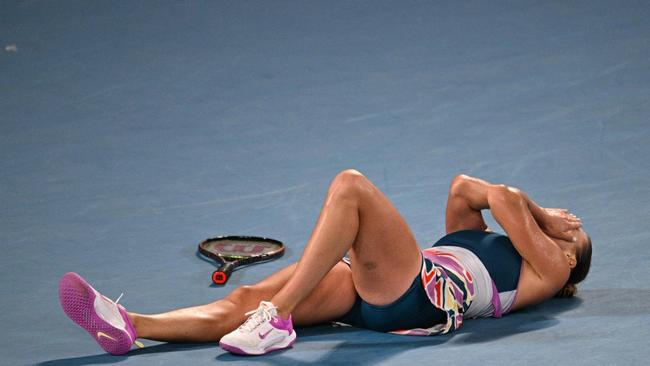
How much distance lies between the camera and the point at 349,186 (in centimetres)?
486

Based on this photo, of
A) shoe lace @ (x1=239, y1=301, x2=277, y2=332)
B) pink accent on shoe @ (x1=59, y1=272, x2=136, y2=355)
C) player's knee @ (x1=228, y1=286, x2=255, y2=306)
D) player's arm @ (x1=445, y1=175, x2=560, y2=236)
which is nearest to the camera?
pink accent on shoe @ (x1=59, y1=272, x2=136, y2=355)

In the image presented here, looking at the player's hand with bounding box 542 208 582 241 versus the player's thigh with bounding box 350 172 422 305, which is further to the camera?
the player's hand with bounding box 542 208 582 241

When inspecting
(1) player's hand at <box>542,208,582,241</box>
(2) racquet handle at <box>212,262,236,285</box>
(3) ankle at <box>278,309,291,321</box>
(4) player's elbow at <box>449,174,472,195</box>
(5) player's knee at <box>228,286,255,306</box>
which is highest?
(4) player's elbow at <box>449,174,472,195</box>

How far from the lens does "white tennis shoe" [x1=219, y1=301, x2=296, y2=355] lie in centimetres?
477

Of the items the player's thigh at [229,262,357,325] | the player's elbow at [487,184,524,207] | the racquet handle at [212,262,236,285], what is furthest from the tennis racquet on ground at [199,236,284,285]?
the player's elbow at [487,184,524,207]

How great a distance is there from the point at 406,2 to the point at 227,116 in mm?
2754

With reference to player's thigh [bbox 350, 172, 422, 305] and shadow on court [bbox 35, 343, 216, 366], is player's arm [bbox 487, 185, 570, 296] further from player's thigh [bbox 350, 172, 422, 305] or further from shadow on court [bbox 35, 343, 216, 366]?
shadow on court [bbox 35, 343, 216, 366]

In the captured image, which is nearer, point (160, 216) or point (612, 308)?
point (612, 308)

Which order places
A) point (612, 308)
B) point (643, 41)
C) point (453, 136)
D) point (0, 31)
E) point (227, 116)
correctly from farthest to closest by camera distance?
point (0, 31), point (643, 41), point (227, 116), point (453, 136), point (612, 308)

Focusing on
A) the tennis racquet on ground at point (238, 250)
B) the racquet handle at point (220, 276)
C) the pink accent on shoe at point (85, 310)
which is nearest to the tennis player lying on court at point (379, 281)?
the pink accent on shoe at point (85, 310)

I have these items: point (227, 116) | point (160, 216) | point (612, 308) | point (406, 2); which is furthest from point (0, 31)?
point (612, 308)

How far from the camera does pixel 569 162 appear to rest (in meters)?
7.48

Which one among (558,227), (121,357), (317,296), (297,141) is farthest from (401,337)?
(297,141)

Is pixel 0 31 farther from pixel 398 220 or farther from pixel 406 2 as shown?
pixel 398 220
